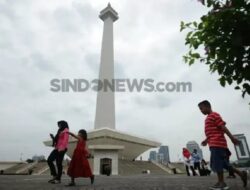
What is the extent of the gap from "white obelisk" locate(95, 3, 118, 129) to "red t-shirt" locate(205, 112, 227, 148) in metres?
43.9

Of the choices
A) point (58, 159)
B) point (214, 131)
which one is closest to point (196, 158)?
point (58, 159)

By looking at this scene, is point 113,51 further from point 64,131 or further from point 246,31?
point 246,31

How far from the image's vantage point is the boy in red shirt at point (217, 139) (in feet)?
16.6

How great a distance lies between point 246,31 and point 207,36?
485 millimetres

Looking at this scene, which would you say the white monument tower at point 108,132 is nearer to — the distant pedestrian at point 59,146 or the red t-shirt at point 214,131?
the distant pedestrian at point 59,146

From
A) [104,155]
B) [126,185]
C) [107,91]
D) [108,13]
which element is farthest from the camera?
[108,13]

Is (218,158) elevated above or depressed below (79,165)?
below

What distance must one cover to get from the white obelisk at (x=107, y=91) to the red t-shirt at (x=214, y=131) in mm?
43941

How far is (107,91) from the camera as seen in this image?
168 feet

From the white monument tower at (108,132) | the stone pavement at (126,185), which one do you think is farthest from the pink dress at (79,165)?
the white monument tower at (108,132)

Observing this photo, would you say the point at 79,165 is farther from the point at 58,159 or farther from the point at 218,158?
the point at 218,158

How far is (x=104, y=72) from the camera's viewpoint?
50.9 metres

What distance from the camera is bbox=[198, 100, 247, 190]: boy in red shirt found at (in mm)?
5070

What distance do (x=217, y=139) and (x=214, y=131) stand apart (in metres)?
0.16
